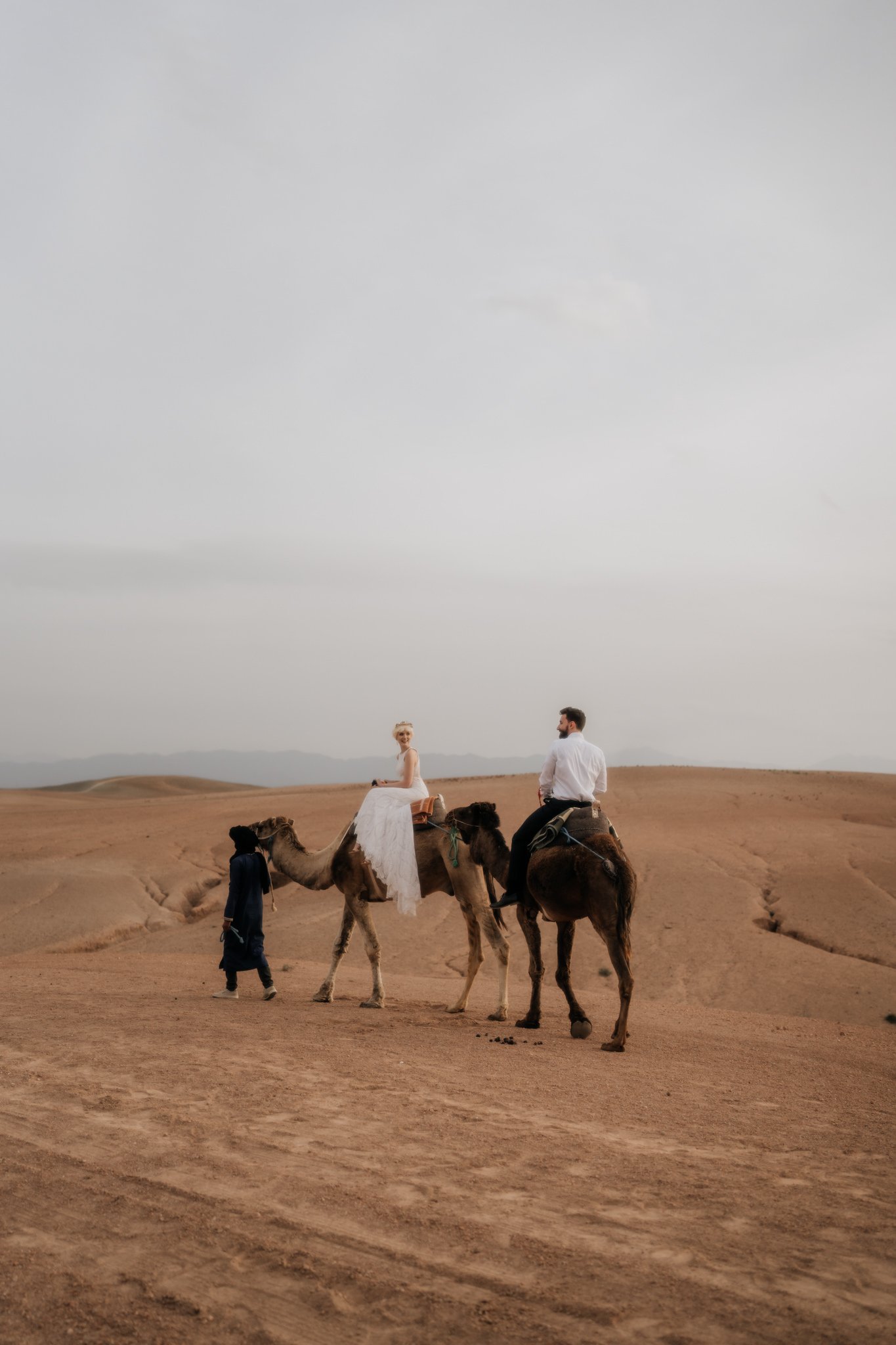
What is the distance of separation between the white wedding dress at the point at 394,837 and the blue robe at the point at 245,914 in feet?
5.05

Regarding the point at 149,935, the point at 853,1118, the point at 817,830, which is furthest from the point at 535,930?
the point at 817,830

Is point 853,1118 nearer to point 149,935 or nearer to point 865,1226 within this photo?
point 865,1226

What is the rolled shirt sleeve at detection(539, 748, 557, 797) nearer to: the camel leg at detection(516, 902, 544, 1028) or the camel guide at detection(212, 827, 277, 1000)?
the camel leg at detection(516, 902, 544, 1028)

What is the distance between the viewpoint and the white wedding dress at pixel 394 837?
417 inches

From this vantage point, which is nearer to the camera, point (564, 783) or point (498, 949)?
point (564, 783)

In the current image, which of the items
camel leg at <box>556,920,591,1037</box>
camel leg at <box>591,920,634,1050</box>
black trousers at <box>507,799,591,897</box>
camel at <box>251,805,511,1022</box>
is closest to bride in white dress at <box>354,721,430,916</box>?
camel at <box>251,805,511,1022</box>

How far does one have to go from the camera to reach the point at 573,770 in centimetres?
995

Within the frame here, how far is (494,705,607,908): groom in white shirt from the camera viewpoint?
9953mm

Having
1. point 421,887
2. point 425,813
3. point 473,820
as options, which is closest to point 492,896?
point 421,887

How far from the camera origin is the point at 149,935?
54.5ft

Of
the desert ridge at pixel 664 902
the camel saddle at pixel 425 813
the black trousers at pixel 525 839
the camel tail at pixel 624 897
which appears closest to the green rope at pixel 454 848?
the camel saddle at pixel 425 813

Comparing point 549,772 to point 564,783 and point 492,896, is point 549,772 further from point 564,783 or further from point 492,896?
point 492,896

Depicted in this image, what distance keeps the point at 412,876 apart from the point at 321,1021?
181 cm

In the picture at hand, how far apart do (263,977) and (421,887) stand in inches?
92.2
